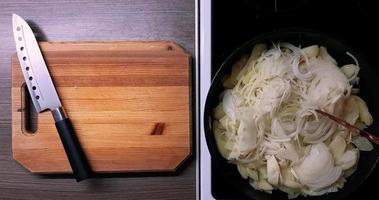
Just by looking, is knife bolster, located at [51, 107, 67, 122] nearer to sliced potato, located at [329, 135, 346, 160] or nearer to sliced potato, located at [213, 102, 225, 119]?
sliced potato, located at [213, 102, 225, 119]

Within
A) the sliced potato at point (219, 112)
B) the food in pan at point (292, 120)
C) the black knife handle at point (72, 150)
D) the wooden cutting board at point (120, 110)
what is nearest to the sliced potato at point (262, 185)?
the food in pan at point (292, 120)

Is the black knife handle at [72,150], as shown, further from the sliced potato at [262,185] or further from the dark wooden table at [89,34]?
the sliced potato at [262,185]

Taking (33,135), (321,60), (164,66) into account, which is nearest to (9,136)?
(33,135)

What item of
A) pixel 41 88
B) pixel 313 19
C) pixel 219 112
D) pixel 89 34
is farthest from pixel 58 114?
pixel 313 19

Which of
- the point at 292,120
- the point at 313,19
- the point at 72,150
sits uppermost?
the point at 313,19

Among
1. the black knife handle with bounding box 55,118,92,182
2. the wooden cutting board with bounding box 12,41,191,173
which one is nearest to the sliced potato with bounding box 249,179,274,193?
the wooden cutting board with bounding box 12,41,191,173

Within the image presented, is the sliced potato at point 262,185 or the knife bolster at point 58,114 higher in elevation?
the knife bolster at point 58,114

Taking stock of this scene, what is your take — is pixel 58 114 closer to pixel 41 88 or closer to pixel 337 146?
pixel 41 88

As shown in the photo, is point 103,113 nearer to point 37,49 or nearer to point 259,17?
point 37,49
